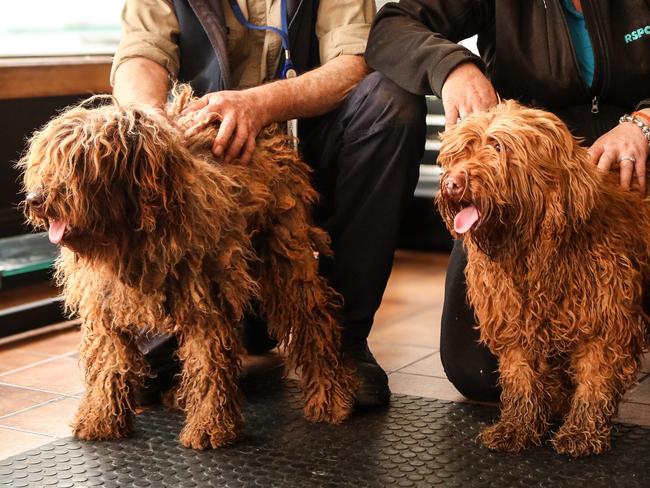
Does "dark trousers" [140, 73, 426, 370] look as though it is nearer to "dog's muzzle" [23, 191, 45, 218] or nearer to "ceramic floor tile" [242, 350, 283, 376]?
"ceramic floor tile" [242, 350, 283, 376]

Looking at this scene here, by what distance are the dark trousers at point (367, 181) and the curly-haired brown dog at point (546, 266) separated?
364mm

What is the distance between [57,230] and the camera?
7.07 feet

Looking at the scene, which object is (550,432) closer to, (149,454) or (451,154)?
(451,154)

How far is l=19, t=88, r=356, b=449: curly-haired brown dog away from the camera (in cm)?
218

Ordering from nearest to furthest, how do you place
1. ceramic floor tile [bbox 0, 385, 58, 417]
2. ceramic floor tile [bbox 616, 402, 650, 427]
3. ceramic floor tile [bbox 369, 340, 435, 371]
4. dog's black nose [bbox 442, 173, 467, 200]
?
dog's black nose [bbox 442, 173, 467, 200], ceramic floor tile [bbox 616, 402, 650, 427], ceramic floor tile [bbox 0, 385, 58, 417], ceramic floor tile [bbox 369, 340, 435, 371]

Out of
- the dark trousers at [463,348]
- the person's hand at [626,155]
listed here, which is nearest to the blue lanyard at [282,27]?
the dark trousers at [463,348]

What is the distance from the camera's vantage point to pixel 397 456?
7.82 ft

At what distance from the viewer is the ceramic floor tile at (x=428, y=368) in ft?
10.2

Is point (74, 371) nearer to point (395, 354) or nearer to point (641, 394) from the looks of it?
point (395, 354)

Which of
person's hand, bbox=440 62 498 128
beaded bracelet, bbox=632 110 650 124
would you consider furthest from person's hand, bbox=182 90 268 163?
beaded bracelet, bbox=632 110 650 124

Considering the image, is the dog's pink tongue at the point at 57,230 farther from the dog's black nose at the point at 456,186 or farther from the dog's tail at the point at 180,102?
the dog's black nose at the point at 456,186

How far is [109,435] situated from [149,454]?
15cm

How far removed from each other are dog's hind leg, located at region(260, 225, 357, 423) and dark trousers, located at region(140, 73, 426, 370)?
10 cm

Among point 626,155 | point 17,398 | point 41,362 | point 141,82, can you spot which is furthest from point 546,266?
point 41,362
